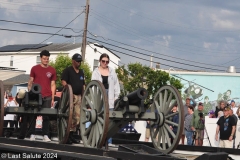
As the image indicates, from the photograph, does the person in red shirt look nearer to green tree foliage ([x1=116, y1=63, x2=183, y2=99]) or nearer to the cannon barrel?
the cannon barrel

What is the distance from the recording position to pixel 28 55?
7269 centimetres

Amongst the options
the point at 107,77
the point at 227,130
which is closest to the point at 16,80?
the point at 227,130

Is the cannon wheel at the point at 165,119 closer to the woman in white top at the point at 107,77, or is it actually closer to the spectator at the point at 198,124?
the woman in white top at the point at 107,77

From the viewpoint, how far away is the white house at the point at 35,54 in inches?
2788

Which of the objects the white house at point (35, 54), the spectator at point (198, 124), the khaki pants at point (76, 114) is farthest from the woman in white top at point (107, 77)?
the white house at point (35, 54)

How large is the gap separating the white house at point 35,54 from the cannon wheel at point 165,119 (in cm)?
5849

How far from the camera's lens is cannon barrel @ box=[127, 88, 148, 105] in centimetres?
906

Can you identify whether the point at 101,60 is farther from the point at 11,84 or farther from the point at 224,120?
the point at 11,84

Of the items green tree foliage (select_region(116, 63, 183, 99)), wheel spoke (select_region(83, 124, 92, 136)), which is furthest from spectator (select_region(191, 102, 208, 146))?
green tree foliage (select_region(116, 63, 183, 99))

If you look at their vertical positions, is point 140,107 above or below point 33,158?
above

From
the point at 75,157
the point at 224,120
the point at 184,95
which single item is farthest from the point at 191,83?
the point at 75,157

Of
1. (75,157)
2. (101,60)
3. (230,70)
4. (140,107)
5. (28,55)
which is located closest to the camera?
(75,157)

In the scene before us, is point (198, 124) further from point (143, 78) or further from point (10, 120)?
point (143, 78)

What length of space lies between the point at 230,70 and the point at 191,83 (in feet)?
21.9
